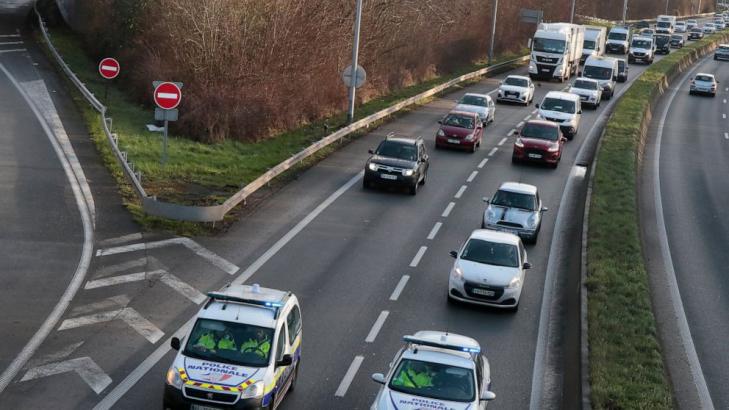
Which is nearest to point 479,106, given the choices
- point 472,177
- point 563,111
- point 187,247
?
point 563,111

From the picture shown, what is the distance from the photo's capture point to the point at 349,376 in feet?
54.6

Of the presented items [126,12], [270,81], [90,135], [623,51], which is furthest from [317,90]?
[623,51]

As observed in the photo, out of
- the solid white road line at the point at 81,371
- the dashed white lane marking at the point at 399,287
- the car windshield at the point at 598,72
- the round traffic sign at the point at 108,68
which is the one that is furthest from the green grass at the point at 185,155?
the car windshield at the point at 598,72

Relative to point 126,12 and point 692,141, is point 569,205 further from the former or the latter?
point 126,12

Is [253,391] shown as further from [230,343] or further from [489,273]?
[489,273]

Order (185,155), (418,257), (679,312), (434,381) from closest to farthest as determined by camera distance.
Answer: (434,381)
(679,312)
(418,257)
(185,155)

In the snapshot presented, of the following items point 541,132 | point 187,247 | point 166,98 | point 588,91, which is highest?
point 166,98

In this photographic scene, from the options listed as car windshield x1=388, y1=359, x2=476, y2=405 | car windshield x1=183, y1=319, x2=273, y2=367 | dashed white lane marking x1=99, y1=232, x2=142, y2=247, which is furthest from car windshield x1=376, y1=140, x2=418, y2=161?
car windshield x1=388, y1=359, x2=476, y2=405

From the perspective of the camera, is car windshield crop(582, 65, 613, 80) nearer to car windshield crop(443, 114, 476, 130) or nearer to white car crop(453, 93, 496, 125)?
white car crop(453, 93, 496, 125)

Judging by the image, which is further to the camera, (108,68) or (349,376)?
(108,68)

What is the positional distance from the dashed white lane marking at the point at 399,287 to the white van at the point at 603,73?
3868 cm

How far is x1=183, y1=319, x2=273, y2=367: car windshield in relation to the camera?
14.4 metres

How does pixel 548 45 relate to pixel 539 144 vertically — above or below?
above

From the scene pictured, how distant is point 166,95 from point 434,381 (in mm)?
16407
